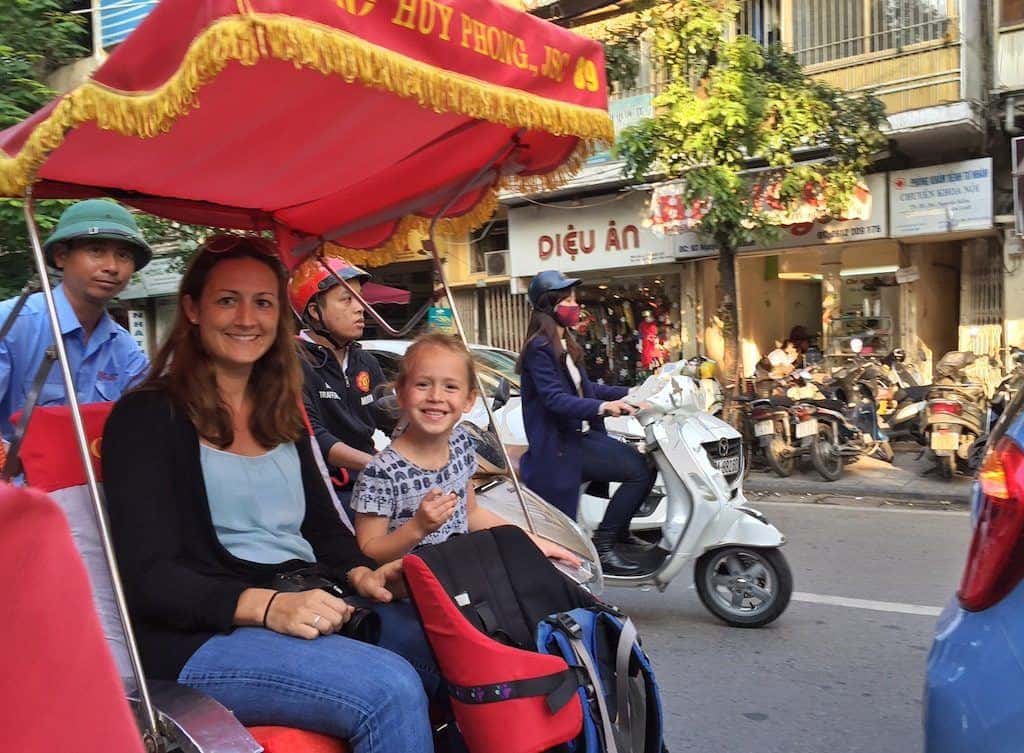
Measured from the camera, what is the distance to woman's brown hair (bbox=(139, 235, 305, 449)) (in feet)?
7.23

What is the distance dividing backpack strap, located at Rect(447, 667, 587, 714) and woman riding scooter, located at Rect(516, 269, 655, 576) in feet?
8.33

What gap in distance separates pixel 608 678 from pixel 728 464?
3054mm

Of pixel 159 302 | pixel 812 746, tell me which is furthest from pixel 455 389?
pixel 159 302

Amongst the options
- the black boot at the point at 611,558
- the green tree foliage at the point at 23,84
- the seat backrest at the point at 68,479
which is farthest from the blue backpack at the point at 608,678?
the green tree foliage at the point at 23,84

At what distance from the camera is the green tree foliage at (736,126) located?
9320mm

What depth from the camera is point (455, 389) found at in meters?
2.53

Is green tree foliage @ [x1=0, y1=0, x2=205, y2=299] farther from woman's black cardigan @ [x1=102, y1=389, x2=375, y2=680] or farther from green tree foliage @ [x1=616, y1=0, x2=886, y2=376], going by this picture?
green tree foliage @ [x1=616, y1=0, x2=886, y2=376]

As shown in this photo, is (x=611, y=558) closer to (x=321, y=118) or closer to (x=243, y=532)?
(x=243, y=532)

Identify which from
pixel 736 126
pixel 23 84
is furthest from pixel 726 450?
pixel 736 126

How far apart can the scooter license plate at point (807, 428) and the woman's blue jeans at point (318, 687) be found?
772 cm

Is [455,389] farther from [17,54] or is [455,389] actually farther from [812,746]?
[17,54]

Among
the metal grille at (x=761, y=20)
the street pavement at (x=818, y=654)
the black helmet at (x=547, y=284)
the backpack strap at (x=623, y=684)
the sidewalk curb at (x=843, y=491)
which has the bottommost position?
the sidewalk curb at (x=843, y=491)

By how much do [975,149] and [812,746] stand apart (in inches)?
376

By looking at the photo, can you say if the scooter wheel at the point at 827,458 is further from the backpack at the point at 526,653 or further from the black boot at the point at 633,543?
the backpack at the point at 526,653
